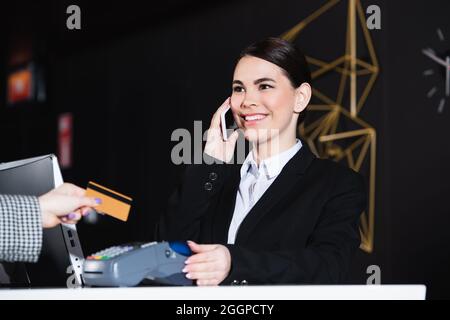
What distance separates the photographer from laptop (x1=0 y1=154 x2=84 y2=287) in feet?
4.94

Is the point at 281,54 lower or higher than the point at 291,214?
higher

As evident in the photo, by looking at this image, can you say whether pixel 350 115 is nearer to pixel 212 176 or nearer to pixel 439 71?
pixel 439 71

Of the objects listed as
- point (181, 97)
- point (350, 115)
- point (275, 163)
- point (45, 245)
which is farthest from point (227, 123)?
point (181, 97)

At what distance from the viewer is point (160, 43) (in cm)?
526

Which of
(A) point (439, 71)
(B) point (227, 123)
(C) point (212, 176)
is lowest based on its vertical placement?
(C) point (212, 176)

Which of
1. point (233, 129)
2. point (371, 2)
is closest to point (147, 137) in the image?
point (371, 2)

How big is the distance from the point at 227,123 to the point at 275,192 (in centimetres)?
32

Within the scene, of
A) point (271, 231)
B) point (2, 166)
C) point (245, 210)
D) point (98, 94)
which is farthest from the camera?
point (98, 94)

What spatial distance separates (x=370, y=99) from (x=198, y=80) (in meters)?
1.44

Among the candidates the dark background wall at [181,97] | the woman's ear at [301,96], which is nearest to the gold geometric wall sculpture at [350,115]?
the dark background wall at [181,97]

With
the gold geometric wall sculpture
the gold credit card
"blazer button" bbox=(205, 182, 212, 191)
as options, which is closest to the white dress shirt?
"blazer button" bbox=(205, 182, 212, 191)

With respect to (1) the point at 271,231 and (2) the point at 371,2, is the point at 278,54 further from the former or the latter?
(2) the point at 371,2

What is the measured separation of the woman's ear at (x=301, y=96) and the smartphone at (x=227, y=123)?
0.19 meters

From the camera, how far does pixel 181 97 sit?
505 cm
